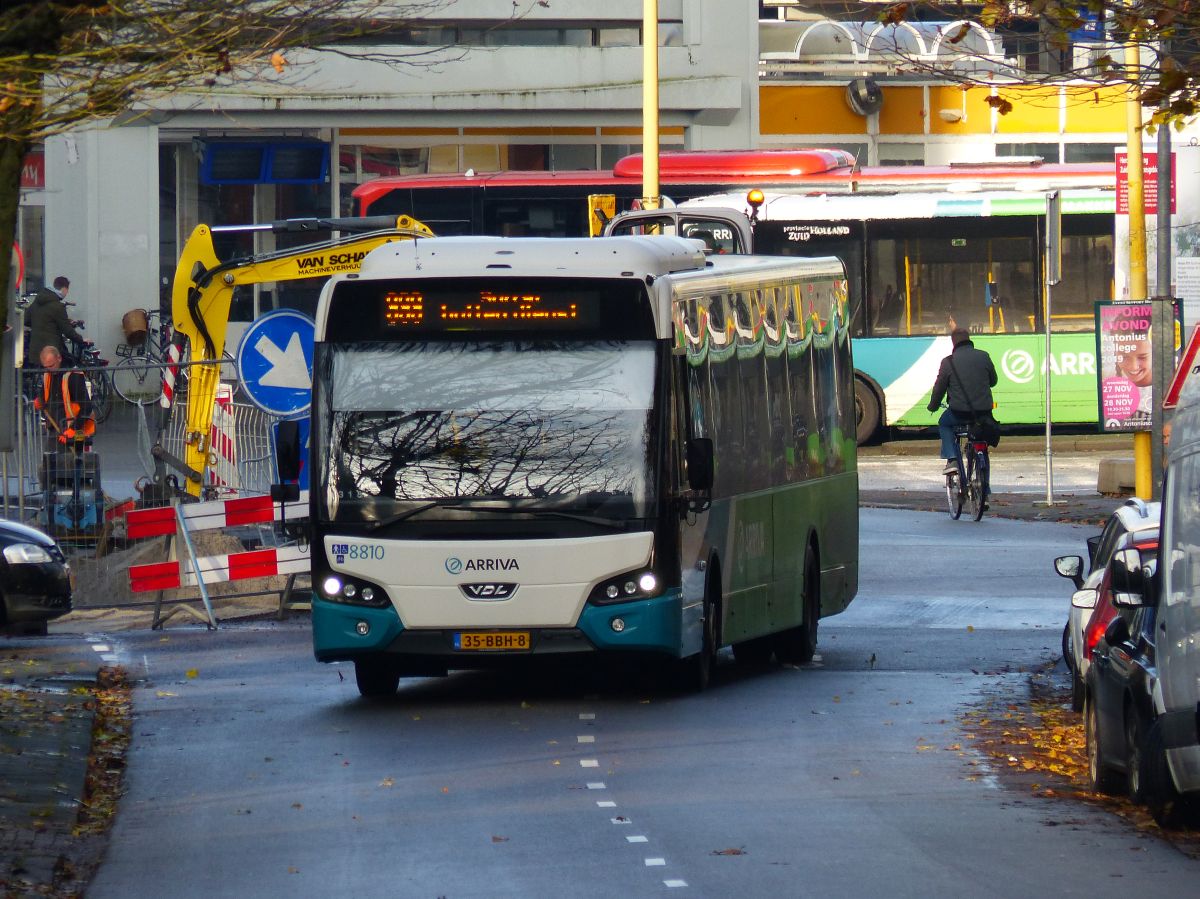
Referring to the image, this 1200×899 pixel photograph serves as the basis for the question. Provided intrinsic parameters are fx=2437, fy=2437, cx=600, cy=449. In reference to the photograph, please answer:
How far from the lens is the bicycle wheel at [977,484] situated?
2605 cm

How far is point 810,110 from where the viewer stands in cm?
5181

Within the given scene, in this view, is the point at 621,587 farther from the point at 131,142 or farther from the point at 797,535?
the point at 131,142

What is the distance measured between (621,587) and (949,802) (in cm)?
347

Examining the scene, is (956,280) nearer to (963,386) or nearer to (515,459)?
(963,386)

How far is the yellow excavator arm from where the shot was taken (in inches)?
816

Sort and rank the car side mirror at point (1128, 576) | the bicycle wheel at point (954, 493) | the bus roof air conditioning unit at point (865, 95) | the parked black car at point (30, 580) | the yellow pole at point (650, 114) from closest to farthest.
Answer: the car side mirror at point (1128, 576) < the parked black car at point (30, 580) < the bicycle wheel at point (954, 493) < the yellow pole at point (650, 114) < the bus roof air conditioning unit at point (865, 95)

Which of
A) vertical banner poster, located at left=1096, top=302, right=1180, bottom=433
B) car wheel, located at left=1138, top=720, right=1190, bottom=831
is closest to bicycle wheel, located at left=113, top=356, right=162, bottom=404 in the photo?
vertical banner poster, located at left=1096, top=302, right=1180, bottom=433

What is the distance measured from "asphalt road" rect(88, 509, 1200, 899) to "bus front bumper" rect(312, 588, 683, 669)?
0.37 m

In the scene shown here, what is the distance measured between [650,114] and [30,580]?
551 inches

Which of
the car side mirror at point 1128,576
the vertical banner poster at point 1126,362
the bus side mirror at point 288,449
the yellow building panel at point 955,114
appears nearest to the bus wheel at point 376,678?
the bus side mirror at point 288,449

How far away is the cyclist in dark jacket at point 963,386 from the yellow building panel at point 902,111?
81.6 ft

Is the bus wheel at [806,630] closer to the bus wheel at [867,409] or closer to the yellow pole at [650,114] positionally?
the yellow pole at [650,114]

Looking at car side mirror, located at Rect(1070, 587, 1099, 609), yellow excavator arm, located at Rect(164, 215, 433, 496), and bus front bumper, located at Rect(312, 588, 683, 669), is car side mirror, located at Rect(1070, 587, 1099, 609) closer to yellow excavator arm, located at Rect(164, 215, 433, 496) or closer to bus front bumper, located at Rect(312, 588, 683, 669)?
bus front bumper, located at Rect(312, 588, 683, 669)

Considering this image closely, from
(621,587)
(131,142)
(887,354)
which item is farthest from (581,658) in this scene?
(131,142)
